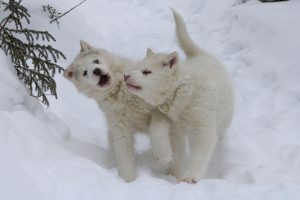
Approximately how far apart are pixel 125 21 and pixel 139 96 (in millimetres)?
6054

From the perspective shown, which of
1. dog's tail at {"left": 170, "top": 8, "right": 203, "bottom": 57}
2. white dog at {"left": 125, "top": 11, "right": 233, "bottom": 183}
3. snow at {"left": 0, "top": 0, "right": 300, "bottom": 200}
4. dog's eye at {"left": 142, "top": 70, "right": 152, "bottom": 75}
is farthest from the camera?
dog's tail at {"left": 170, "top": 8, "right": 203, "bottom": 57}

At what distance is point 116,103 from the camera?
5.04 meters

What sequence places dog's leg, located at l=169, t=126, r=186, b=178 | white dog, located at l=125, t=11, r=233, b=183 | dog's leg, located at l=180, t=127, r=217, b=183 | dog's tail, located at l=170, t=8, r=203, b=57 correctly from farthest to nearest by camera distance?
dog's tail, located at l=170, t=8, r=203, b=57 → dog's leg, located at l=169, t=126, r=186, b=178 → white dog, located at l=125, t=11, r=233, b=183 → dog's leg, located at l=180, t=127, r=217, b=183

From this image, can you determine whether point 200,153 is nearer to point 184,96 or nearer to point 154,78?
point 184,96

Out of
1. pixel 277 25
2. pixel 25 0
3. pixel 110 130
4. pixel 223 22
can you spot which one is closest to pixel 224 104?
pixel 110 130

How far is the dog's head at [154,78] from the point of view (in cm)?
477

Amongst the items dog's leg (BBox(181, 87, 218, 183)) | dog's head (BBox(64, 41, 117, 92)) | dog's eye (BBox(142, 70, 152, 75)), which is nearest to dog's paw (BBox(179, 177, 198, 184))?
dog's leg (BBox(181, 87, 218, 183))

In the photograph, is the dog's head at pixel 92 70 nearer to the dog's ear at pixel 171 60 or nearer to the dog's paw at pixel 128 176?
the dog's ear at pixel 171 60

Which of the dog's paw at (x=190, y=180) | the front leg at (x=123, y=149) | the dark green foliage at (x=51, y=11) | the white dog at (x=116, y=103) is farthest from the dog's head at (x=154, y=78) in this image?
the dark green foliage at (x=51, y=11)

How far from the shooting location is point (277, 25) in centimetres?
802

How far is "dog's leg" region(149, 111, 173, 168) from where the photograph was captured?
477 cm

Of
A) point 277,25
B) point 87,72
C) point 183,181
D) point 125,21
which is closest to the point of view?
point 183,181

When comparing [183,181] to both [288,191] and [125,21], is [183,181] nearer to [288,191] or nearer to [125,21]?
[288,191]

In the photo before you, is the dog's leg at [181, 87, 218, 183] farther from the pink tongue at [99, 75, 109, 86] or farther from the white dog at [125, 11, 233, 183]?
the pink tongue at [99, 75, 109, 86]
